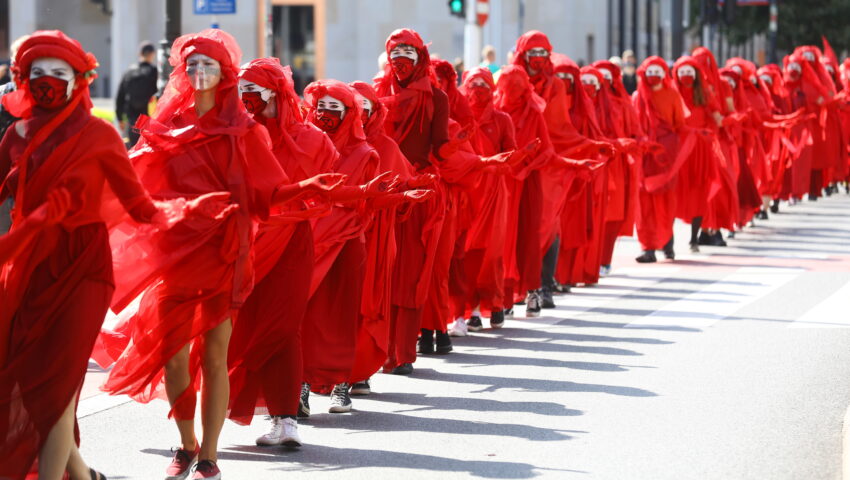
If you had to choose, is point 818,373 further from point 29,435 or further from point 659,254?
point 659,254

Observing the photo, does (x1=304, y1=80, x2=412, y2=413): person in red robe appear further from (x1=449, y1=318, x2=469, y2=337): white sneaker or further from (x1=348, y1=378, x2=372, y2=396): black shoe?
(x1=449, y1=318, x2=469, y2=337): white sneaker

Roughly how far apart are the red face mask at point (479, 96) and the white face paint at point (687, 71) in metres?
6.14

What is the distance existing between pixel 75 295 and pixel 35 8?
150 ft

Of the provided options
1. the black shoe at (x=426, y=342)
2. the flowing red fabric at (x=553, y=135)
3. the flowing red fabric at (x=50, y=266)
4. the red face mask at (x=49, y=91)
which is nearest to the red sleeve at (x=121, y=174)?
the flowing red fabric at (x=50, y=266)

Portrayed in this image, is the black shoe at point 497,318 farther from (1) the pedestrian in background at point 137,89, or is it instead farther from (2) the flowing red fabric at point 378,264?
(1) the pedestrian in background at point 137,89

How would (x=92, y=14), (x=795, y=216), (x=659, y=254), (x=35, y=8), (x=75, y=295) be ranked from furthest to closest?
1. (x=92, y=14)
2. (x=35, y=8)
3. (x=795, y=216)
4. (x=659, y=254)
5. (x=75, y=295)

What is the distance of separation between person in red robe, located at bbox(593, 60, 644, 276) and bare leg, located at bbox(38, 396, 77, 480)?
977 centimetres

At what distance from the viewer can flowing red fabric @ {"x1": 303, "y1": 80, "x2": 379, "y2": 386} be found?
8383 millimetres

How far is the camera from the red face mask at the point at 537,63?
43.2ft

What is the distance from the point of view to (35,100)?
609cm

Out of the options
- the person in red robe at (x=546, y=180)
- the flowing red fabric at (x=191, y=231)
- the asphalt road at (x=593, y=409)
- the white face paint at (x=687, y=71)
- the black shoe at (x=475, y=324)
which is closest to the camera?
the flowing red fabric at (x=191, y=231)

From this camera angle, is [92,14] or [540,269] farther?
[92,14]

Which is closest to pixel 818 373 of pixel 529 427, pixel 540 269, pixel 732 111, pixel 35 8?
pixel 529 427

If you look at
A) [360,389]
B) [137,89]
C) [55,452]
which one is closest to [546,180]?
[360,389]
